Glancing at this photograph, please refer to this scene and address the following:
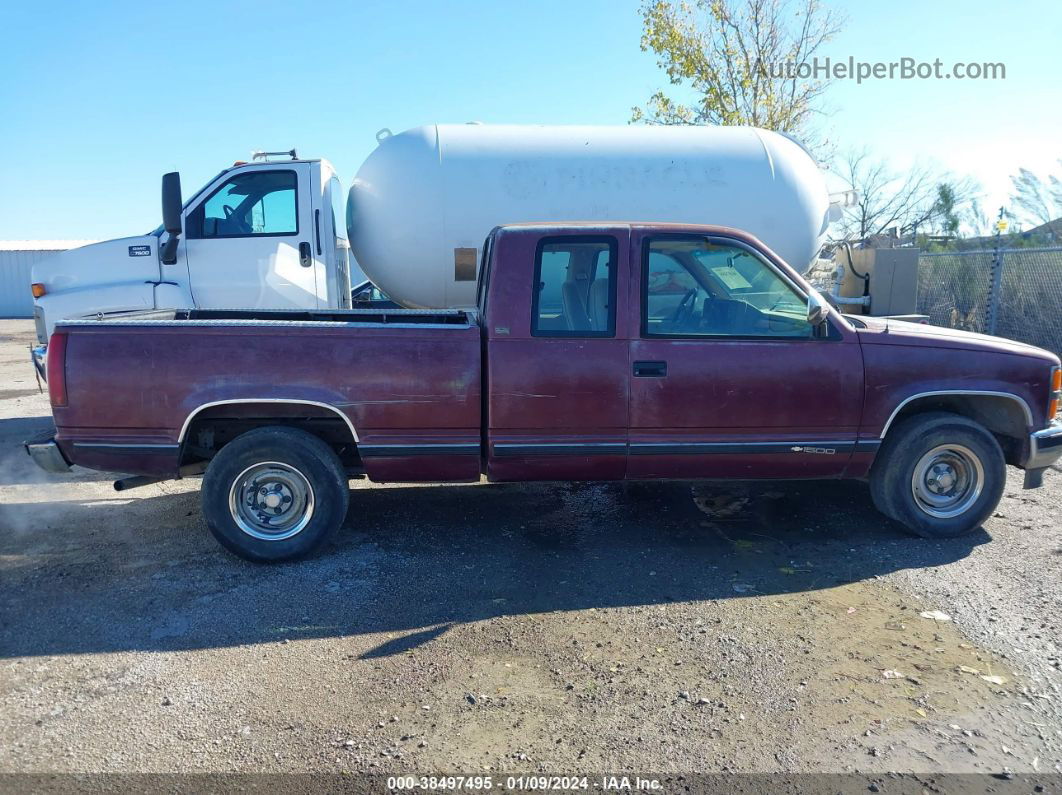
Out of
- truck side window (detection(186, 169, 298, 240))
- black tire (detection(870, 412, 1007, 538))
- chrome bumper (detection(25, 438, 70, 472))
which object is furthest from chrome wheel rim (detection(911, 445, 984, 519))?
truck side window (detection(186, 169, 298, 240))

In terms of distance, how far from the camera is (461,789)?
289 centimetres

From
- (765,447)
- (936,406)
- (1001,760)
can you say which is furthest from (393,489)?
(1001,760)

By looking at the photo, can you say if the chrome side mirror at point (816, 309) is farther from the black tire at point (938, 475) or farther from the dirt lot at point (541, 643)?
the dirt lot at point (541, 643)

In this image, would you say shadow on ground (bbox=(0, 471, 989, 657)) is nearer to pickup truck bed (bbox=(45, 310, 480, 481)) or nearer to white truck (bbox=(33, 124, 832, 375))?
pickup truck bed (bbox=(45, 310, 480, 481))

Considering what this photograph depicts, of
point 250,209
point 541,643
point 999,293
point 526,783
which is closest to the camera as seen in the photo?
point 526,783

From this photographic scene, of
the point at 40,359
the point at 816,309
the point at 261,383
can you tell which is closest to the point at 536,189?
the point at 816,309

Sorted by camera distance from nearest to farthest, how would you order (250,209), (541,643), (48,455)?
(541,643) → (48,455) → (250,209)

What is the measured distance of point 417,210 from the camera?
7609mm

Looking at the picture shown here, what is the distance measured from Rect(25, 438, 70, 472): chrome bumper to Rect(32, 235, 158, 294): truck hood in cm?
319

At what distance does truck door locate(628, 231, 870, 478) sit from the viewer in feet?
16.1

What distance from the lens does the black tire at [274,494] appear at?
4.81 metres

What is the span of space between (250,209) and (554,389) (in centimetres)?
449

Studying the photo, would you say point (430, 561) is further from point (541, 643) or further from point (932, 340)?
point (932, 340)

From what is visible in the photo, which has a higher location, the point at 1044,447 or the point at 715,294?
the point at 715,294
